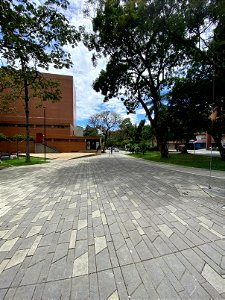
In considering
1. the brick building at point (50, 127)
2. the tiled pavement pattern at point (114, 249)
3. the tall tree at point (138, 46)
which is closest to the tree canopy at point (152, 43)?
the tall tree at point (138, 46)

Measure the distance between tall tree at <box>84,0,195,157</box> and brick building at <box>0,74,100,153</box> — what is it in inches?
986

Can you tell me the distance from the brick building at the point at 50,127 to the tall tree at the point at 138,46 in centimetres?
→ 2503

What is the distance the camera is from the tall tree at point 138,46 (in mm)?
13243

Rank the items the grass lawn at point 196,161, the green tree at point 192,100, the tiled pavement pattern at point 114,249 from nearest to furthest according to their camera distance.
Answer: the tiled pavement pattern at point 114,249 → the grass lawn at point 196,161 → the green tree at point 192,100

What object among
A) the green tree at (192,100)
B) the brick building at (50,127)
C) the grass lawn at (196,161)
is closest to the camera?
the grass lawn at (196,161)

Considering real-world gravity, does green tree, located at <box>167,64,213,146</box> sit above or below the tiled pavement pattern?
above

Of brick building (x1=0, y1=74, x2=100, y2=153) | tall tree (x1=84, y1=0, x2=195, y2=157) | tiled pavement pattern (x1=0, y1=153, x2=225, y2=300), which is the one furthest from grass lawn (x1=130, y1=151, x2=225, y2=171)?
brick building (x1=0, y1=74, x2=100, y2=153)

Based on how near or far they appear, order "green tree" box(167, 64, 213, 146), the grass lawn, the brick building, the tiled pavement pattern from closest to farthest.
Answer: the tiled pavement pattern
the grass lawn
"green tree" box(167, 64, 213, 146)
the brick building

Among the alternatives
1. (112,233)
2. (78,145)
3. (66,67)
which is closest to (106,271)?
(112,233)

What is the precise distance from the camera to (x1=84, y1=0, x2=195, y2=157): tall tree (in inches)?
521

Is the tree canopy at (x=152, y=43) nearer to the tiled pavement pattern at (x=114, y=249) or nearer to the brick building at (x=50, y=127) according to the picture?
the tiled pavement pattern at (x=114, y=249)

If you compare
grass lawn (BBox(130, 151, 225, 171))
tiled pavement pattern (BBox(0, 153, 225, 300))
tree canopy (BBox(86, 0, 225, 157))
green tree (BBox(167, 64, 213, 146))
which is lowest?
tiled pavement pattern (BBox(0, 153, 225, 300))

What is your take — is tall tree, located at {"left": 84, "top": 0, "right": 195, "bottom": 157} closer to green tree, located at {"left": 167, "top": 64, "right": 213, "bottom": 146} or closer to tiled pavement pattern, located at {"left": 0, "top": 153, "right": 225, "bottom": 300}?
green tree, located at {"left": 167, "top": 64, "right": 213, "bottom": 146}

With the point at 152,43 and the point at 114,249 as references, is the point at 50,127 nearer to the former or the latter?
the point at 152,43
